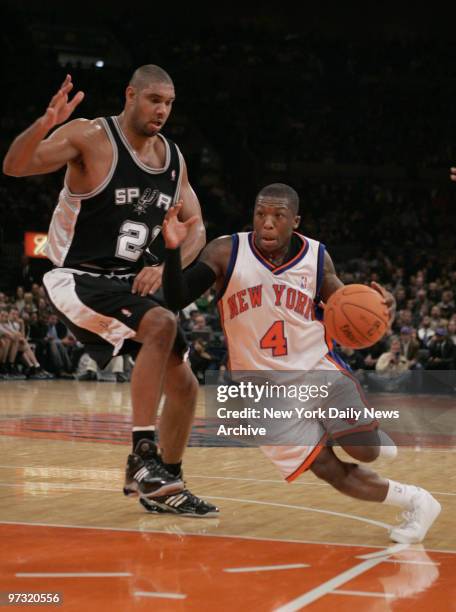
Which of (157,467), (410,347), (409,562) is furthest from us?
(410,347)

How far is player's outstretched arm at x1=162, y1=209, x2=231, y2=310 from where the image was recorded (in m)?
4.67

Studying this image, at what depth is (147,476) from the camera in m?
4.73

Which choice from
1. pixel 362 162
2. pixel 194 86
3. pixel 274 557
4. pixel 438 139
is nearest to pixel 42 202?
pixel 194 86

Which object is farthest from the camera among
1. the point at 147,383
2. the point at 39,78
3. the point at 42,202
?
the point at 39,78

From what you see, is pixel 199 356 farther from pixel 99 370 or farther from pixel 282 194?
pixel 282 194

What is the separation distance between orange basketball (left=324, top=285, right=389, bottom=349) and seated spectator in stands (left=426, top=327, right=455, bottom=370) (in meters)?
11.0

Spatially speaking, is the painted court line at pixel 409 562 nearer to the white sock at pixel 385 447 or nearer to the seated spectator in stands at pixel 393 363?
the white sock at pixel 385 447

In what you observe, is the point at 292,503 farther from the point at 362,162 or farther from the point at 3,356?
the point at 362,162

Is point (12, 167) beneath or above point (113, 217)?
above

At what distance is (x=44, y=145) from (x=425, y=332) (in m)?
12.3

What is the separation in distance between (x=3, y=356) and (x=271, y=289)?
12.8 metres

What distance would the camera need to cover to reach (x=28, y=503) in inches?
215

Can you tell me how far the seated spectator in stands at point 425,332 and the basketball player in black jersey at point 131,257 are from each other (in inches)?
444

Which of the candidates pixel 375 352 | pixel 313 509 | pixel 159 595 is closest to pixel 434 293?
pixel 375 352
